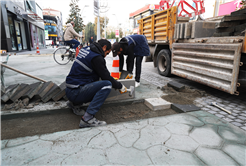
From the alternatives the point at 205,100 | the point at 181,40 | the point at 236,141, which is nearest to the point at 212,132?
the point at 236,141

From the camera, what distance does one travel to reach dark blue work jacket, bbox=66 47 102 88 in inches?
91.4

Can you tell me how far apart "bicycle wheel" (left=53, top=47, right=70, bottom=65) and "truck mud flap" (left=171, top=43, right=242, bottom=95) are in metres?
5.53

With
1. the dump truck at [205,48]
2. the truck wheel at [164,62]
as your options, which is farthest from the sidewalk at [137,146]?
the truck wheel at [164,62]

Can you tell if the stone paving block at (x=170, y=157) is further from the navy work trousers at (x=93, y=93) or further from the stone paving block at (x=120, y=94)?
the stone paving block at (x=120, y=94)

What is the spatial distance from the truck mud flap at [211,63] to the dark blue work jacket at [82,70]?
261cm

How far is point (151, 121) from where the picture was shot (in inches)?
98.3

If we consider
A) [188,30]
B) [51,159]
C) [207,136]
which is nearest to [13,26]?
[188,30]

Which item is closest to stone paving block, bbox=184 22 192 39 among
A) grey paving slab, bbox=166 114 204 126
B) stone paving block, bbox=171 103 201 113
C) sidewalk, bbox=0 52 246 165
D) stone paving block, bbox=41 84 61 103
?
stone paving block, bbox=171 103 201 113

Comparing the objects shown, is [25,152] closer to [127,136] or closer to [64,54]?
[127,136]

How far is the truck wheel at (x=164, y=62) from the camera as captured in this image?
17.9ft

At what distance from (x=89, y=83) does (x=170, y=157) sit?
1.52m

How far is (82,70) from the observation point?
2373mm

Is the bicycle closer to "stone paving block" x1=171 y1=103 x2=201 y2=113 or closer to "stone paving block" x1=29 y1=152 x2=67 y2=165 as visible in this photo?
"stone paving block" x1=171 y1=103 x2=201 y2=113

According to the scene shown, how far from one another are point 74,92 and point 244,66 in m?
3.18
